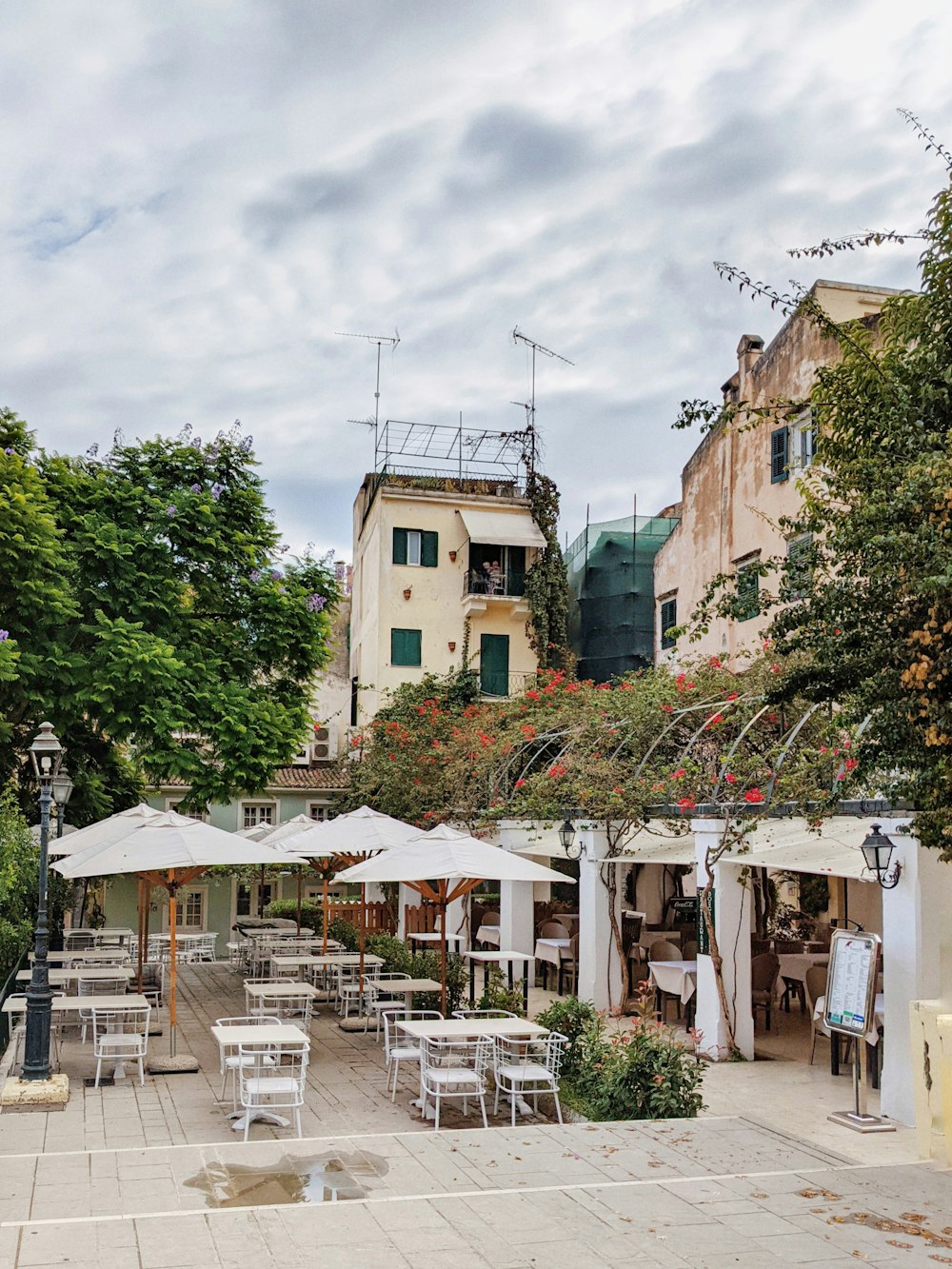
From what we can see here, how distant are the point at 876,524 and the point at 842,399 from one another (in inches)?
57.4

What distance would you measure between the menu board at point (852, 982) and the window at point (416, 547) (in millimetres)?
25702

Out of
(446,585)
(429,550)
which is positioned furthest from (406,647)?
(429,550)

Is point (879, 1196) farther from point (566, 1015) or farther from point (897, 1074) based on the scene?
point (566, 1015)

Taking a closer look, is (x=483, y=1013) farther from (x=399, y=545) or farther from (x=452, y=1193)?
(x=399, y=545)

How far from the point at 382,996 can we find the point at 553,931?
5.31 meters

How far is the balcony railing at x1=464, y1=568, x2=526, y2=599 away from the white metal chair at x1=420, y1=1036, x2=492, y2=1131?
2359 centimetres

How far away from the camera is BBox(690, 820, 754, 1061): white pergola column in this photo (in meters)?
14.8

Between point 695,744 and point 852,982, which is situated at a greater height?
point 695,744

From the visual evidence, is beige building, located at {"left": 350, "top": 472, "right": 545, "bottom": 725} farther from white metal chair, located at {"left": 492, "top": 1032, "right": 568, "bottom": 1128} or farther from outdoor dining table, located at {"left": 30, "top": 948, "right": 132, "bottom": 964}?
white metal chair, located at {"left": 492, "top": 1032, "right": 568, "bottom": 1128}

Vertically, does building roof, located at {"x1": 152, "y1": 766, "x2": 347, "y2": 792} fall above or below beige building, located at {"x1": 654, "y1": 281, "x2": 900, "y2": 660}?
below

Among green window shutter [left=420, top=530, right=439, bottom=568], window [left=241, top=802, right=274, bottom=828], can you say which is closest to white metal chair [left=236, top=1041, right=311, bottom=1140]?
green window shutter [left=420, top=530, right=439, bottom=568]

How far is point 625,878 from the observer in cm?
2453

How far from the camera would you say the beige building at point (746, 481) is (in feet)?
73.5

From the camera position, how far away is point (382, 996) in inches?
720
